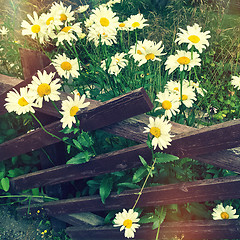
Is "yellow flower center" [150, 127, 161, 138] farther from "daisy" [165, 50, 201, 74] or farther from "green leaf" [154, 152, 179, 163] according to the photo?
"daisy" [165, 50, 201, 74]

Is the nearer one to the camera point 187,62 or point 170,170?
point 187,62

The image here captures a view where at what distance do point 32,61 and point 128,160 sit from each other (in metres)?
0.73

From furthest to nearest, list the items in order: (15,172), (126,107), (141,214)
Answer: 1. (15,172)
2. (141,214)
3. (126,107)

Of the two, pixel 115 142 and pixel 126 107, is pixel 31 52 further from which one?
pixel 115 142

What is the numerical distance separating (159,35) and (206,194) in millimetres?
1833

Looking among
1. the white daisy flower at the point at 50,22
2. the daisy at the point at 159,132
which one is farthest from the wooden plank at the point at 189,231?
the white daisy flower at the point at 50,22

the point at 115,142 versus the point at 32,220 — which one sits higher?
the point at 115,142

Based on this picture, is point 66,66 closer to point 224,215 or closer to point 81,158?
point 81,158

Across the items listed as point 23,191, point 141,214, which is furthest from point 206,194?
point 23,191

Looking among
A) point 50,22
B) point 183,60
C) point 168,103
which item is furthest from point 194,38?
point 50,22

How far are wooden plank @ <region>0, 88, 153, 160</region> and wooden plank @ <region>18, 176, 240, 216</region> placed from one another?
1.33 ft

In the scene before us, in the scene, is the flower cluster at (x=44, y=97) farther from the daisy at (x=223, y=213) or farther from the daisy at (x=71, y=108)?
the daisy at (x=223, y=213)

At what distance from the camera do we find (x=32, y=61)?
145cm

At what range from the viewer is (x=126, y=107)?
1243mm
